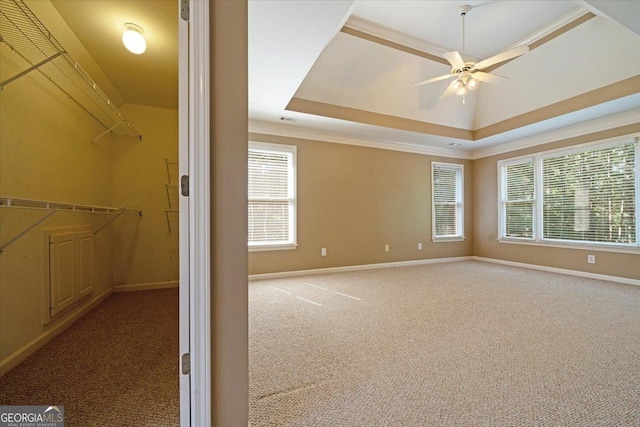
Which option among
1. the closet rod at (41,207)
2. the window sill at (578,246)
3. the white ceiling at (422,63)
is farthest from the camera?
the window sill at (578,246)

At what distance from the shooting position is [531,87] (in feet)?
13.2

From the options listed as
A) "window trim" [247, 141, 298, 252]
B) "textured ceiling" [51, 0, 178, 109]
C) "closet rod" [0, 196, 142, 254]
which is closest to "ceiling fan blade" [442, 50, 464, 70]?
"window trim" [247, 141, 298, 252]

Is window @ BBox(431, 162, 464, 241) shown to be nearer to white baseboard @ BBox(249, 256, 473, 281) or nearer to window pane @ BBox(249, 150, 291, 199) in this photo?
white baseboard @ BBox(249, 256, 473, 281)

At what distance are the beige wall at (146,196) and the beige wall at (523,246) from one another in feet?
19.4

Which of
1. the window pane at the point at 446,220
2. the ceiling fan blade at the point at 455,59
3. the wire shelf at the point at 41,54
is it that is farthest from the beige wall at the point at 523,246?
the wire shelf at the point at 41,54

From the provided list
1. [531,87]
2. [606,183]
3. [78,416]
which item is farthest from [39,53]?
[606,183]

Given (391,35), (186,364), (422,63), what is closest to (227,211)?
(186,364)

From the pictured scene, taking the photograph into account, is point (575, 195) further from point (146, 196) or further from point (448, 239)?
point (146, 196)

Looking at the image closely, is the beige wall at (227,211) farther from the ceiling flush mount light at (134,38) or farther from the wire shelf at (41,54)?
the ceiling flush mount light at (134,38)

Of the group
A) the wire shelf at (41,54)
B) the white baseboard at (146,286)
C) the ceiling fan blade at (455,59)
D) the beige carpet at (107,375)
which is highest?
the ceiling fan blade at (455,59)

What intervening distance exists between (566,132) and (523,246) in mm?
2076

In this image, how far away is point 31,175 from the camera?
1856 millimetres

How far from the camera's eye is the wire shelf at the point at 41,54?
151cm

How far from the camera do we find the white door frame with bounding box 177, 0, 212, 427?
102 centimetres
